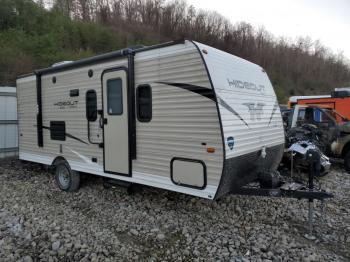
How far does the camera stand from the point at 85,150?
5816mm

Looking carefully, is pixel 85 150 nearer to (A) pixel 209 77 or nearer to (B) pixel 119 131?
(B) pixel 119 131

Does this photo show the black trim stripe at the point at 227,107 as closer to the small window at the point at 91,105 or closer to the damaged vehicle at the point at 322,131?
the small window at the point at 91,105

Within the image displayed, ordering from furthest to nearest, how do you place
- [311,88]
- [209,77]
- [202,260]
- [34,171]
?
1. [311,88]
2. [34,171]
3. [209,77]
4. [202,260]

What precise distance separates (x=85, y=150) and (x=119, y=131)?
1.13 meters

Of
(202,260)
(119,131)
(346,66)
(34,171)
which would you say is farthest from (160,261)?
(346,66)

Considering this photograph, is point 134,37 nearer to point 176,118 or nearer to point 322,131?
point 322,131

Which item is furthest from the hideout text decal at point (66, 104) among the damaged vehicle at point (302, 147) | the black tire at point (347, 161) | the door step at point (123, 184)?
the black tire at point (347, 161)

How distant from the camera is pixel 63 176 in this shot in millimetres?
6430

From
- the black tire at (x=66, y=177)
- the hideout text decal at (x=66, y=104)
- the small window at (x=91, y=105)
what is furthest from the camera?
the black tire at (x=66, y=177)

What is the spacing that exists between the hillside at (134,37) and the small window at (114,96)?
9161 millimetres

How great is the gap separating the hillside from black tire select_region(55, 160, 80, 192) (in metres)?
7.85

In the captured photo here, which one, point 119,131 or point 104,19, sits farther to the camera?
point 104,19

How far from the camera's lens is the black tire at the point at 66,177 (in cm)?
617

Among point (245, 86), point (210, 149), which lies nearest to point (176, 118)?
point (210, 149)
